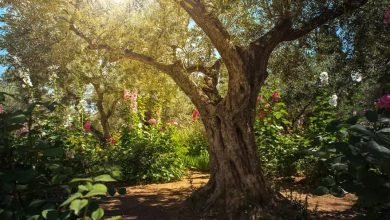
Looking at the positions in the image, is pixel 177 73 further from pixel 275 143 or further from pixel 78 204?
pixel 78 204

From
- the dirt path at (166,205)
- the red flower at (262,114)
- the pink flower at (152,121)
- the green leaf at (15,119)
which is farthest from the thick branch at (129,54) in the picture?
the green leaf at (15,119)

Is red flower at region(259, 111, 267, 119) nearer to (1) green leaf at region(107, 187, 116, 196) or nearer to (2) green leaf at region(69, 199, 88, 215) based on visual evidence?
(1) green leaf at region(107, 187, 116, 196)

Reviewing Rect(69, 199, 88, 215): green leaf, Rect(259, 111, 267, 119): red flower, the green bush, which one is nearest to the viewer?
Rect(69, 199, 88, 215): green leaf

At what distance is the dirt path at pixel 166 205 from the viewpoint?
20.1 ft

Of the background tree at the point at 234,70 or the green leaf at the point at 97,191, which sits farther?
the background tree at the point at 234,70

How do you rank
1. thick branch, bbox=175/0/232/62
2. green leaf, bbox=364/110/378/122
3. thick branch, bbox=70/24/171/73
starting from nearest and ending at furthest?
green leaf, bbox=364/110/378/122 → thick branch, bbox=175/0/232/62 → thick branch, bbox=70/24/171/73

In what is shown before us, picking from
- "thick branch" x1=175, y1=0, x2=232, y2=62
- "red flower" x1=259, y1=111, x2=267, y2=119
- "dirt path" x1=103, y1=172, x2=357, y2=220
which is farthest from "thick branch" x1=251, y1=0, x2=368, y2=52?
"red flower" x1=259, y1=111, x2=267, y2=119

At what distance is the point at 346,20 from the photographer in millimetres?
7168

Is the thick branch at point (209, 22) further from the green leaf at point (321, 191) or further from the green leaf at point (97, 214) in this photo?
the green leaf at point (97, 214)

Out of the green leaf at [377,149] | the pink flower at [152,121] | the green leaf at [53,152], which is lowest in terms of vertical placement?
the green leaf at [53,152]

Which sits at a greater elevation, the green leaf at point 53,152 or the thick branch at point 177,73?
the thick branch at point 177,73

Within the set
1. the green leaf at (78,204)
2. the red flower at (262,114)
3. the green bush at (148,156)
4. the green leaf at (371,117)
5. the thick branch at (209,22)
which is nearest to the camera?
the green leaf at (78,204)

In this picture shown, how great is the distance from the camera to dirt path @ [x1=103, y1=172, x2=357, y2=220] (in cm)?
614

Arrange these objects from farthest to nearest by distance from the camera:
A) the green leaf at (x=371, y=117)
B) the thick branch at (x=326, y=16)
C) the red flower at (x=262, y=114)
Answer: the red flower at (x=262, y=114) → the thick branch at (x=326, y=16) → the green leaf at (x=371, y=117)
